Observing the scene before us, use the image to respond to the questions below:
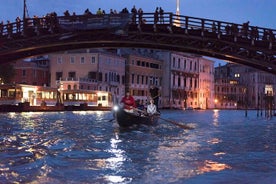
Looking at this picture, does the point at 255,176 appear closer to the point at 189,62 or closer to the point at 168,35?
the point at 168,35

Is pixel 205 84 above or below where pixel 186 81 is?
below

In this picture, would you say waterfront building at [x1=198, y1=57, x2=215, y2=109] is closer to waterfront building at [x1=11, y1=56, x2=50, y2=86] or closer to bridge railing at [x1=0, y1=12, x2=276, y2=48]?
waterfront building at [x1=11, y1=56, x2=50, y2=86]

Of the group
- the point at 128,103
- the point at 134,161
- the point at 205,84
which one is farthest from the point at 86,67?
the point at 134,161

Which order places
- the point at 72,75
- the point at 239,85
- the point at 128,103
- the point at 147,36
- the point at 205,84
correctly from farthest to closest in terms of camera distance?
the point at 239,85, the point at 205,84, the point at 72,75, the point at 147,36, the point at 128,103

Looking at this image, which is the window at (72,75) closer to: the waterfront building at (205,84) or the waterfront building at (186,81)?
the waterfront building at (186,81)

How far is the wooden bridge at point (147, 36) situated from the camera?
78.7ft

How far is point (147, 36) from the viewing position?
26.4 metres

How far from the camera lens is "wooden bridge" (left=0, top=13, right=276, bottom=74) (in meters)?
24.0

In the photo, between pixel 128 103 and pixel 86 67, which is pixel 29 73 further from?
pixel 128 103

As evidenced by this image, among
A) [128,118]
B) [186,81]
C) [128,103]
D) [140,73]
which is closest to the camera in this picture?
[128,118]

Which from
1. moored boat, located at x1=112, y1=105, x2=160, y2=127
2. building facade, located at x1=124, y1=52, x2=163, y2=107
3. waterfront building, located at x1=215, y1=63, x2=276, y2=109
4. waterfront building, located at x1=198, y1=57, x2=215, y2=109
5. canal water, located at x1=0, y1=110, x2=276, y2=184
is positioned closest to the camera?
canal water, located at x1=0, y1=110, x2=276, y2=184

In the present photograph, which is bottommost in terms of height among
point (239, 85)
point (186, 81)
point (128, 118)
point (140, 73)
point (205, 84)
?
point (128, 118)

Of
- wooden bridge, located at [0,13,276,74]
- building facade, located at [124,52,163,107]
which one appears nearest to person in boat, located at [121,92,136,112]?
wooden bridge, located at [0,13,276,74]

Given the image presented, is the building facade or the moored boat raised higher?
the building facade
